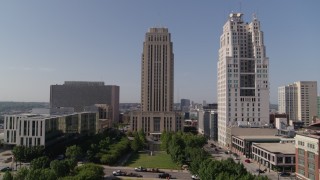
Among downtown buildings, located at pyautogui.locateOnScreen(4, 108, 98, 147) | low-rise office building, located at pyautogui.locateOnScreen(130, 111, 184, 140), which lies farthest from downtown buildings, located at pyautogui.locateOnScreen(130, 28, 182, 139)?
downtown buildings, located at pyautogui.locateOnScreen(4, 108, 98, 147)

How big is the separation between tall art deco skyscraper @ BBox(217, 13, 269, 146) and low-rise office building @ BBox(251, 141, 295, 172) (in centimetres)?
3492

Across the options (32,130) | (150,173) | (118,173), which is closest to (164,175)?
(150,173)

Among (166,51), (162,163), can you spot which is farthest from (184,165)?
(166,51)

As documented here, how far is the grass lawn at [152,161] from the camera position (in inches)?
3792

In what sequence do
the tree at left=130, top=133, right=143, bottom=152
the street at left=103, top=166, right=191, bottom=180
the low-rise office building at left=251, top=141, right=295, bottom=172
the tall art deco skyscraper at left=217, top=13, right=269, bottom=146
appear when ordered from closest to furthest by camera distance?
the street at left=103, top=166, right=191, bottom=180
the low-rise office building at left=251, top=141, right=295, bottom=172
the tree at left=130, top=133, right=143, bottom=152
the tall art deco skyscraper at left=217, top=13, right=269, bottom=146

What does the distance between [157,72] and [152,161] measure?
315 ft

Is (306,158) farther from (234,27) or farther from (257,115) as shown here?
(234,27)

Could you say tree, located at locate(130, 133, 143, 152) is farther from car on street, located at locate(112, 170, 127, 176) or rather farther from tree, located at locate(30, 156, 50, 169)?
tree, located at locate(30, 156, 50, 169)

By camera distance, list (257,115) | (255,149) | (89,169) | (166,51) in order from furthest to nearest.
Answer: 1. (166,51)
2. (257,115)
3. (255,149)
4. (89,169)

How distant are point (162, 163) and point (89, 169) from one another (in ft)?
121

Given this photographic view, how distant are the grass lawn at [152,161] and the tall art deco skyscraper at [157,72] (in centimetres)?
7600

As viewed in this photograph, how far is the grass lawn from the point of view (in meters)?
96.3

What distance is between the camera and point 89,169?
6700 cm

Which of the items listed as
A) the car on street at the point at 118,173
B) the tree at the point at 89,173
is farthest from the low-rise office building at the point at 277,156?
the tree at the point at 89,173
